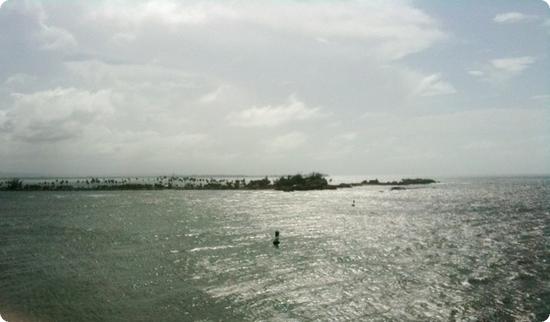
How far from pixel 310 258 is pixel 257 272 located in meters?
6.91

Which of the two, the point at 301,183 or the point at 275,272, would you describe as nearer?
the point at 275,272

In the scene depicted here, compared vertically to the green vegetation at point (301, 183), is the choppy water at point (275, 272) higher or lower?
lower

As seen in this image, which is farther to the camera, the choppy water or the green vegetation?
the green vegetation

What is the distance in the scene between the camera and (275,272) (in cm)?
3262

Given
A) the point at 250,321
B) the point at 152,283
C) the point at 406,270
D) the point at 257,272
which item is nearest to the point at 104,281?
the point at 152,283

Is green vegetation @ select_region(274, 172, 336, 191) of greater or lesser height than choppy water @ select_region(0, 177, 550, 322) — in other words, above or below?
above

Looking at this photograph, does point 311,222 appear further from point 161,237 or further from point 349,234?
point 161,237

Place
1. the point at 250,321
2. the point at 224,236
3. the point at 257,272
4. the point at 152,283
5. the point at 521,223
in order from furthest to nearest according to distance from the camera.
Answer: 1. the point at 521,223
2. the point at 224,236
3. the point at 257,272
4. the point at 152,283
5. the point at 250,321

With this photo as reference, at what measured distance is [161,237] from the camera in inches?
1965

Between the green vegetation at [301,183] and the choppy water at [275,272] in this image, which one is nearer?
the choppy water at [275,272]

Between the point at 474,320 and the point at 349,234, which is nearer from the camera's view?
the point at 474,320

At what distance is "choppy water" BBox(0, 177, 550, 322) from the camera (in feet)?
80.9

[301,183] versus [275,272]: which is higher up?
[301,183]

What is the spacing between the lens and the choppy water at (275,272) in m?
24.7
